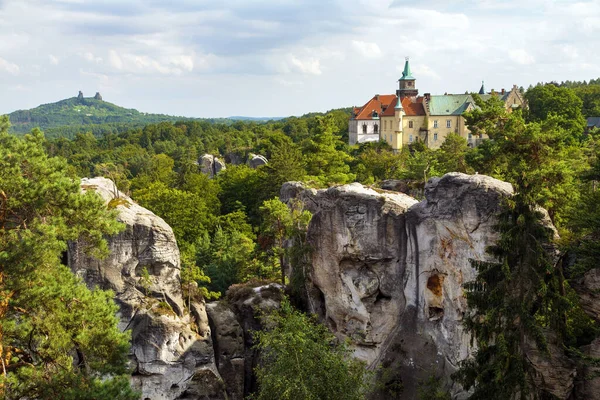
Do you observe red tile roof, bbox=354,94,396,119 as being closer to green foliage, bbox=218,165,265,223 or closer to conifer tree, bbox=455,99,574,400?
green foliage, bbox=218,165,265,223

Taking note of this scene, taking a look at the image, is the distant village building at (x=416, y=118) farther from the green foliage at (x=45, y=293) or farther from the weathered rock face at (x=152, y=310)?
the green foliage at (x=45, y=293)

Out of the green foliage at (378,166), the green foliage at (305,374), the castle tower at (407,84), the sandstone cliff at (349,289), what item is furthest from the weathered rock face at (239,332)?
the castle tower at (407,84)

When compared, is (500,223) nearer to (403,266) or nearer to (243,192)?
(403,266)

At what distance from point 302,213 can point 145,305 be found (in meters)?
7.71

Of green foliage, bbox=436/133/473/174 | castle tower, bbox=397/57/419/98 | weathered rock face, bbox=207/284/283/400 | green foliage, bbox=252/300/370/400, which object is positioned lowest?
weathered rock face, bbox=207/284/283/400

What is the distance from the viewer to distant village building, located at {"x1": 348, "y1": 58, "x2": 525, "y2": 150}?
63.5 m

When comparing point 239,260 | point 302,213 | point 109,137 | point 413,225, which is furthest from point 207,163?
point 109,137

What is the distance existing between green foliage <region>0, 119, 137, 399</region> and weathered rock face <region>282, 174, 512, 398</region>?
10.6m

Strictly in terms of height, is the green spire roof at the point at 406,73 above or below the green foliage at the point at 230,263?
above

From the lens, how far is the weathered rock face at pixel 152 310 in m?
20.8

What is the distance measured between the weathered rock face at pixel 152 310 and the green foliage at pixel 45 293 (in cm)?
821

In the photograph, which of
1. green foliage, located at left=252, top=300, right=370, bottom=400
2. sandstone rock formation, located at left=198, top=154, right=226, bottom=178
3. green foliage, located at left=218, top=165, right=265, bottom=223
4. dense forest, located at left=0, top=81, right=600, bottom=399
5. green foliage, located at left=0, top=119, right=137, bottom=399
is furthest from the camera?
sandstone rock formation, located at left=198, top=154, right=226, bottom=178

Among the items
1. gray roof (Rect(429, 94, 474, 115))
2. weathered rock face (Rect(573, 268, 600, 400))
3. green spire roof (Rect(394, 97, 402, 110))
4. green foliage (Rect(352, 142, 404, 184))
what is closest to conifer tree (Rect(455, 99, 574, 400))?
weathered rock face (Rect(573, 268, 600, 400))

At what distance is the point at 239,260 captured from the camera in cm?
3238
